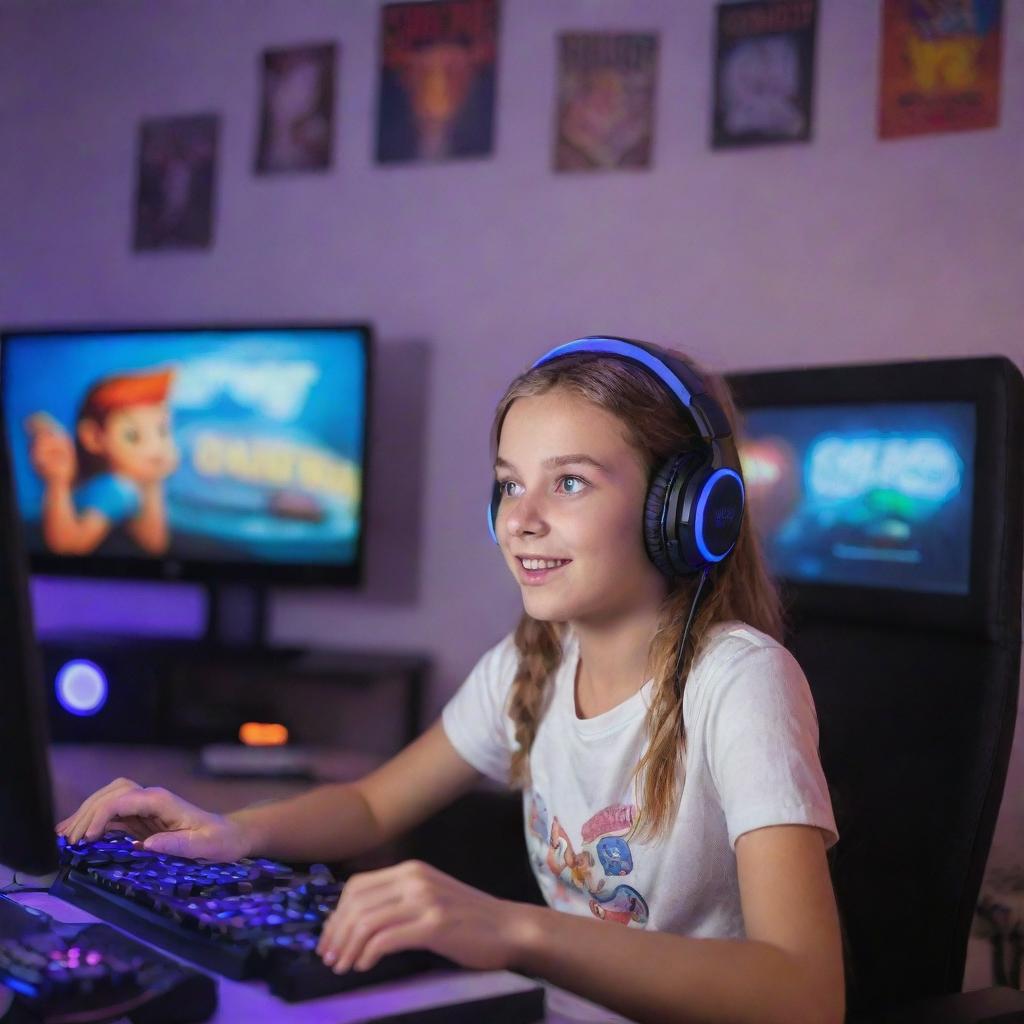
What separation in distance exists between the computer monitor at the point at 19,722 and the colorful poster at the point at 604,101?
1.77 m

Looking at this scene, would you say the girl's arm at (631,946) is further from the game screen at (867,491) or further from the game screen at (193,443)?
the game screen at (193,443)

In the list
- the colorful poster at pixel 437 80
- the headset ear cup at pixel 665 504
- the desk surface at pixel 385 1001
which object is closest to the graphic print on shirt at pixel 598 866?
the headset ear cup at pixel 665 504

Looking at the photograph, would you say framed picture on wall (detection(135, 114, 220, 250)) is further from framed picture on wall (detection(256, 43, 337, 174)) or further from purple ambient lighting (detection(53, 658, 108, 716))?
purple ambient lighting (detection(53, 658, 108, 716))

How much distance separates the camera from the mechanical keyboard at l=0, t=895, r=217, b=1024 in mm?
549

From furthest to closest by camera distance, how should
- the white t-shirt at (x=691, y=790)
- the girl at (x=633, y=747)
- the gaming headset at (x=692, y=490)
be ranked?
the gaming headset at (x=692, y=490) → the white t-shirt at (x=691, y=790) → the girl at (x=633, y=747)

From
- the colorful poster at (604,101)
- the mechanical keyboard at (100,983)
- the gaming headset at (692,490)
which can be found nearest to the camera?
the mechanical keyboard at (100,983)

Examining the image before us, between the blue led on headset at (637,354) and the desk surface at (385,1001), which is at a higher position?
the blue led on headset at (637,354)

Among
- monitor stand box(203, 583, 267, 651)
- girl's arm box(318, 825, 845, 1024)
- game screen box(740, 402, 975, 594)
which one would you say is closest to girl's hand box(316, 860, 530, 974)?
girl's arm box(318, 825, 845, 1024)

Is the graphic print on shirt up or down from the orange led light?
up

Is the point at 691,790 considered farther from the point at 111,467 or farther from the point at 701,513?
the point at 111,467

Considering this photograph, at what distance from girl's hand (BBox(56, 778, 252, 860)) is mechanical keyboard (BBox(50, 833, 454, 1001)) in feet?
0.20

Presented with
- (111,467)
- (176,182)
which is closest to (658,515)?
(111,467)

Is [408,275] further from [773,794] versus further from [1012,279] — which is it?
[773,794]

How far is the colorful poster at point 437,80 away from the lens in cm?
225
